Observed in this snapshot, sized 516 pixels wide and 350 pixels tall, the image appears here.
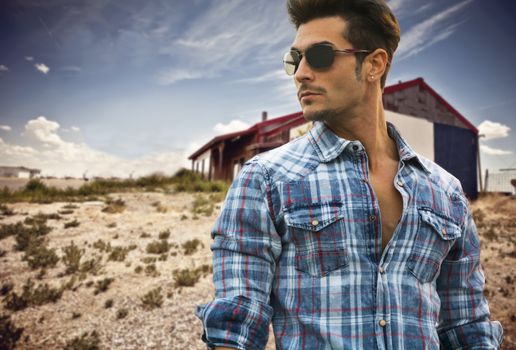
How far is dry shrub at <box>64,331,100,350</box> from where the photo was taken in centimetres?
415

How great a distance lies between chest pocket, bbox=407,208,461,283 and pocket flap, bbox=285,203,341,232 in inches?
15.7

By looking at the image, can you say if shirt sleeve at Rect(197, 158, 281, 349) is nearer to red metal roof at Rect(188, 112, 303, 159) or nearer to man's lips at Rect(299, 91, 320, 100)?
man's lips at Rect(299, 91, 320, 100)

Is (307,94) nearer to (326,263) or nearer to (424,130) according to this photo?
(326,263)

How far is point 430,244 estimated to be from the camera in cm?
146

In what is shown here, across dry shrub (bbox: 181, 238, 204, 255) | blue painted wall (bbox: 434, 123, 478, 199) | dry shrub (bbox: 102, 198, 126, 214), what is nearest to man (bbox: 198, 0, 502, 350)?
dry shrub (bbox: 181, 238, 204, 255)

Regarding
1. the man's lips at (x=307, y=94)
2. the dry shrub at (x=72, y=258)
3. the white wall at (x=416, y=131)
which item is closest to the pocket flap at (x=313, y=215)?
the man's lips at (x=307, y=94)

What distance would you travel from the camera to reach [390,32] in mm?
1835

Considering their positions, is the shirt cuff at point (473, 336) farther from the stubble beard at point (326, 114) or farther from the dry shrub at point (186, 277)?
the dry shrub at point (186, 277)

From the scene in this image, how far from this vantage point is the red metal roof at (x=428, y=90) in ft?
51.6

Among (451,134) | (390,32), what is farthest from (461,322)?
(451,134)

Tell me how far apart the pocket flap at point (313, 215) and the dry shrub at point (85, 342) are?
4203 millimetres

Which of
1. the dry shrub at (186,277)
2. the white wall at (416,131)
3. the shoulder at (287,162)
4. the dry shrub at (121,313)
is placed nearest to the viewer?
the shoulder at (287,162)

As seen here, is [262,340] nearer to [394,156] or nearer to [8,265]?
[394,156]

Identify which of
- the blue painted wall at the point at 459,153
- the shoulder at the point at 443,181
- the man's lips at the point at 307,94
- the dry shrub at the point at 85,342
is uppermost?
the blue painted wall at the point at 459,153
